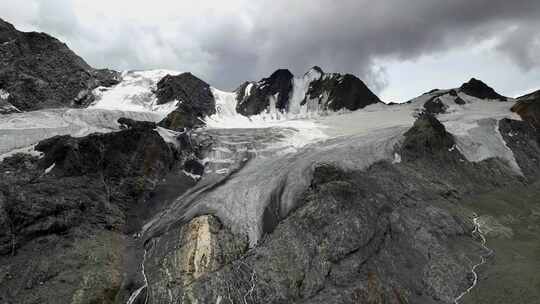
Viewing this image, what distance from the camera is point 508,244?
24344 millimetres

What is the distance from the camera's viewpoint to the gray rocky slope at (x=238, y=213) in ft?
63.0

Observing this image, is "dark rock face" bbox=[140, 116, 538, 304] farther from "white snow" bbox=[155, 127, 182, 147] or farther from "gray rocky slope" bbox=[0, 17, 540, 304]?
"white snow" bbox=[155, 127, 182, 147]

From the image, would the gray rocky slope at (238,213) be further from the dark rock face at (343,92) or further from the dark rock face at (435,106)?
the dark rock face at (343,92)

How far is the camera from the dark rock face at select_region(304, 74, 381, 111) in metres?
74.8

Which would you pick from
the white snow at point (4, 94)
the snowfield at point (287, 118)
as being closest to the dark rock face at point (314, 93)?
the snowfield at point (287, 118)

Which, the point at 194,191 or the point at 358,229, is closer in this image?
the point at 358,229

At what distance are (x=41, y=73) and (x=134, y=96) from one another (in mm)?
12847

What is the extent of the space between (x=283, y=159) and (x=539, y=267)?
20.6 m

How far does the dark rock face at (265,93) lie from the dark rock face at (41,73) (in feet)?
84.9

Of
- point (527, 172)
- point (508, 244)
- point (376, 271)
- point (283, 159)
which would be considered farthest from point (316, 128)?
point (376, 271)

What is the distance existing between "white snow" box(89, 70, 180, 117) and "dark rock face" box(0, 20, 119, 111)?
1.79 meters

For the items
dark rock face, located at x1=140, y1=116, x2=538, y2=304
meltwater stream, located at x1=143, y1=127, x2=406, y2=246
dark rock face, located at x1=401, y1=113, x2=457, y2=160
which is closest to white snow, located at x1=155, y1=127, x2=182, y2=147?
meltwater stream, located at x1=143, y1=127, x2=406, y2=246

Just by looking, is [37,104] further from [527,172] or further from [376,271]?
[527,172]

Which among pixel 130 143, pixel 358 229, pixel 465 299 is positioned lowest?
pixel 465 299
